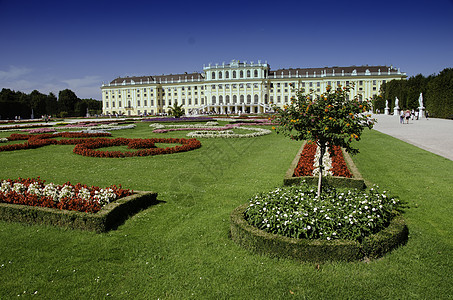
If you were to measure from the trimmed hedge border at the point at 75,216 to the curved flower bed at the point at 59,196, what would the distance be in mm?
112

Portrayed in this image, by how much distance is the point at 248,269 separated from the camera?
3.36 metres

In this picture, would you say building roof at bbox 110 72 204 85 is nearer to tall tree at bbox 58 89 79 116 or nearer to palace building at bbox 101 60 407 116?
palace building at bbox 101 60 407 116

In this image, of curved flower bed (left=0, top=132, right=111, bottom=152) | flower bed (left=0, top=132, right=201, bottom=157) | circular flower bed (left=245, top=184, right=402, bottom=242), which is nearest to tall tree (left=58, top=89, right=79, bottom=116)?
curved flower bed (left=0, top=132, right=111, bottom=152)

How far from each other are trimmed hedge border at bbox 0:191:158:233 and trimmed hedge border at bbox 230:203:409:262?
2.00 m

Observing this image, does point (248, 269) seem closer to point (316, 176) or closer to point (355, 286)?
point (355, 286)

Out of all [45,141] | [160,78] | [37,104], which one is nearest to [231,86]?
[160,78]

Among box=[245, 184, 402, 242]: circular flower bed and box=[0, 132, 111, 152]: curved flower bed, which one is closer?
box=[245, 184, 402, 242]: circular flower bed

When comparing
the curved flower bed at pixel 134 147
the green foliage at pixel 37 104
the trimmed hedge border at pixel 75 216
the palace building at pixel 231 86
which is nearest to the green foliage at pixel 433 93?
the curved flower bed at pixel 134 147

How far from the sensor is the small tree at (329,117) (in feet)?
13.7

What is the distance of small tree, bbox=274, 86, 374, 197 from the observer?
418cm

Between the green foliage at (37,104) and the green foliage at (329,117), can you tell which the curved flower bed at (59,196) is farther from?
the green foliage at (37,104)

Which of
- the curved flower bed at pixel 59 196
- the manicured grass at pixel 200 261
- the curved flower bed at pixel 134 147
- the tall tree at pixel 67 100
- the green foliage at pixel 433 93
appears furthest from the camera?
the tall tree at pixel 67 100

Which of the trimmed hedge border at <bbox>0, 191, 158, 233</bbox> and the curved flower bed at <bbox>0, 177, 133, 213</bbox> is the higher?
the curved flower bed at <bbox>0, 177, 133, 213</bbox>

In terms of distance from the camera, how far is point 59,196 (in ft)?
15.7
